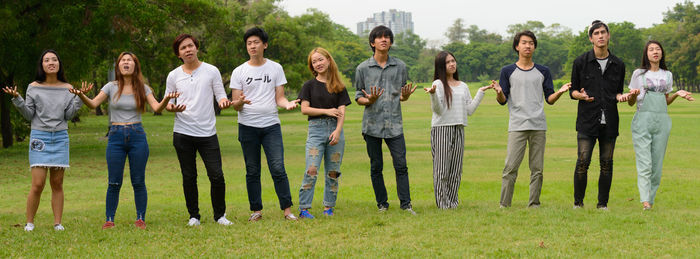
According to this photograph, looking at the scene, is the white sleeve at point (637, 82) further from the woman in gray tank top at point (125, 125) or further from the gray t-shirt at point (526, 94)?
the woman in gray tank top at point (125, 125)

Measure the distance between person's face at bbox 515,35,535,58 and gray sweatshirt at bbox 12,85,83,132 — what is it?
4.88 meters

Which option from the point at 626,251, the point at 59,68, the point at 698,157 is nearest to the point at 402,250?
the point at 626,251

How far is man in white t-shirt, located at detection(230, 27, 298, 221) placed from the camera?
297 inches

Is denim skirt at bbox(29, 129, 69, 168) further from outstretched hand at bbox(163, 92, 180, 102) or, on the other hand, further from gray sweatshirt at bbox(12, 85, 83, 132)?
outstretched hand at bbox(163, 92, 180, 102)

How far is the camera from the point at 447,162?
839 centimetres

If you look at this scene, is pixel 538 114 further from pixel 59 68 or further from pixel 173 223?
pixel 59 68

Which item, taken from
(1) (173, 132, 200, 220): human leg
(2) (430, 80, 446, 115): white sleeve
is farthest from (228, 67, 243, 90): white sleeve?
(2) (430, 80, 446, 115): white sleeve

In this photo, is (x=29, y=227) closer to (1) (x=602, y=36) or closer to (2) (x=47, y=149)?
(2) (x=47, y=149)

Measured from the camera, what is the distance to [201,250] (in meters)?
6.14

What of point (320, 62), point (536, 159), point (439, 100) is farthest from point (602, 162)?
point (320, 62)

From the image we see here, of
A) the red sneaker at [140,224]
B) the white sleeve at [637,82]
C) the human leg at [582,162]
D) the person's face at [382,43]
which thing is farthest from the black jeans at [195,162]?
the white sleeve at [637,82]

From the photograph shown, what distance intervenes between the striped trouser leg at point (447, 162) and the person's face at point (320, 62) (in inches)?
62.0

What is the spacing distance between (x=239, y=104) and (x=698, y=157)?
13.3 metres

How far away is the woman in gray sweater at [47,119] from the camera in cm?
718
